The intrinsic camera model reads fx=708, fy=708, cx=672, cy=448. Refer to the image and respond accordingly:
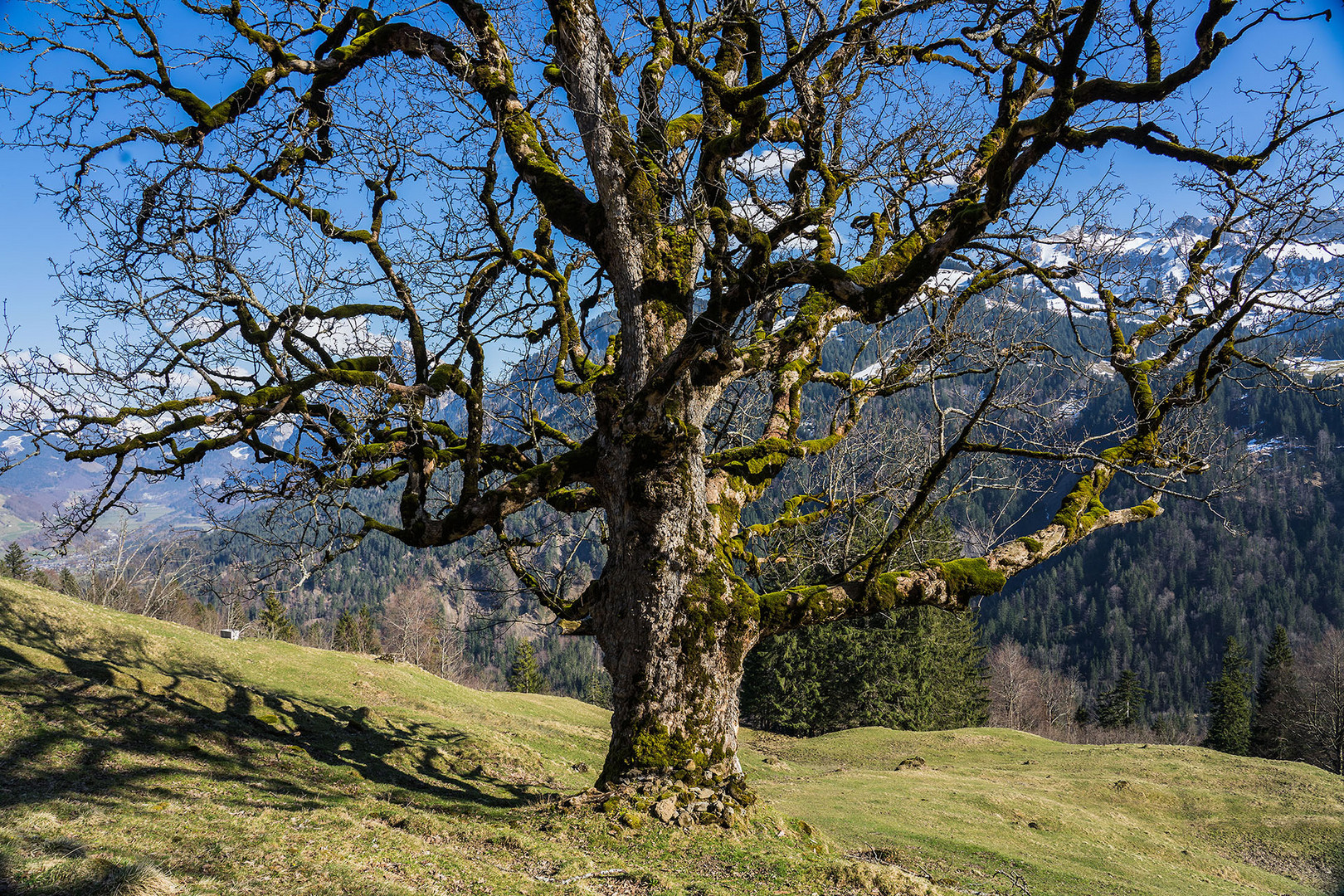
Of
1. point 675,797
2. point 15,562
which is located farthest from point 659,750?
point 15,562

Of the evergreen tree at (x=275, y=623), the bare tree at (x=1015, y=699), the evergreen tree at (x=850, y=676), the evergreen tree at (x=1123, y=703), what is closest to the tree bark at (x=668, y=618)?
the evergreen tree at (x=850, y=676)

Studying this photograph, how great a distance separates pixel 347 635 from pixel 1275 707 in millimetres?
72427

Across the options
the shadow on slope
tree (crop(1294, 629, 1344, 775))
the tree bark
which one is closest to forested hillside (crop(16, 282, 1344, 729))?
tree (crop(1294, 629, 1344, 775))

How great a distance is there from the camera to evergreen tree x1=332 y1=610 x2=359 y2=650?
6438 centimetres

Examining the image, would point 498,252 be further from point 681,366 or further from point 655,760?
point 655,760

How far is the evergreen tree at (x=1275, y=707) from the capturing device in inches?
1826

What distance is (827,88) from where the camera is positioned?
28.2 feet

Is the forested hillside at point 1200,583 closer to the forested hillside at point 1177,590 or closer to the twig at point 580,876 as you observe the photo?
the forested hillside at point 1177,590

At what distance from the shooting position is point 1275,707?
47344mm

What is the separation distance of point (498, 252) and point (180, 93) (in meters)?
3.76

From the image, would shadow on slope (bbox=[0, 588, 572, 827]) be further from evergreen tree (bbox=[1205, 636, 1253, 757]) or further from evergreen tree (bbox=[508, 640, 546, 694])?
evergreen tree (bbox=[1205, 636, 1253, 757])

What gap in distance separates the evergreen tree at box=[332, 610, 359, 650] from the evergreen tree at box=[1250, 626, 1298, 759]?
70.8 metres

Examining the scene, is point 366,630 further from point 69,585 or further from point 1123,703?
point 1123,703

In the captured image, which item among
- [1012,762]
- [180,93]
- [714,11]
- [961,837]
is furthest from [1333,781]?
[180,93]
